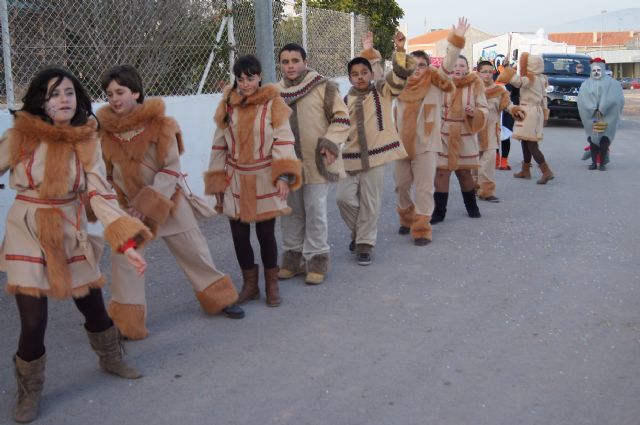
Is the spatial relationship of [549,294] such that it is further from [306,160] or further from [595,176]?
[595,176]

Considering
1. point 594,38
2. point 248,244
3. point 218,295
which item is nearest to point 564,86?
point 248,244

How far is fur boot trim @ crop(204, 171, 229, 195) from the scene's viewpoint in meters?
5.27

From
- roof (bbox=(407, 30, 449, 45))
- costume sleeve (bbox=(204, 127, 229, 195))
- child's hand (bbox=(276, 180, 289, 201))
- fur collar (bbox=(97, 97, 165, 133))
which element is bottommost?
child's hand (bbox=(276, 180, 289, 201))

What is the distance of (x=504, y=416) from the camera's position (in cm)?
364

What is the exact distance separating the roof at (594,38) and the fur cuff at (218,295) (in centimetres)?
8020

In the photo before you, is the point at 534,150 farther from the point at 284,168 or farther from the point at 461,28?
the point at 284,168

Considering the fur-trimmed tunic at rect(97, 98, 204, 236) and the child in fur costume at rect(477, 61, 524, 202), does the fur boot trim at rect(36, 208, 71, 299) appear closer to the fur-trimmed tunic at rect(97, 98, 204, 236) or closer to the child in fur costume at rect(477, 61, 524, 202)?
the fur-trimmed tunic at rect(97, 98, 204, 236)

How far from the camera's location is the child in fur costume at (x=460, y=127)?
7.92 metres

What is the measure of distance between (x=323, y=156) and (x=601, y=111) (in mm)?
7703

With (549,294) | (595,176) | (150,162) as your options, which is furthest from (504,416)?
(595,176)

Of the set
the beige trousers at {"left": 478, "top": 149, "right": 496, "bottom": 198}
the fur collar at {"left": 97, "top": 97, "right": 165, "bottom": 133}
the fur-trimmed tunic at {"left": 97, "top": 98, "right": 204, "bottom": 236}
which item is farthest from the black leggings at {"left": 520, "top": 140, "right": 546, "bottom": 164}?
the fur collar at {"left": 97, "top": 97, "right": 165, "bottom": 133}

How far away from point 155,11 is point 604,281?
547cm

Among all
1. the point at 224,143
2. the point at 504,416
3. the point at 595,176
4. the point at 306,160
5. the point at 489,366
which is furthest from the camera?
the point at 595,176

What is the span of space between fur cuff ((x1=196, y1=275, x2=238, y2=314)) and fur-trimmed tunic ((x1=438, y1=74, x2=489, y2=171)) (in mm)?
3587
